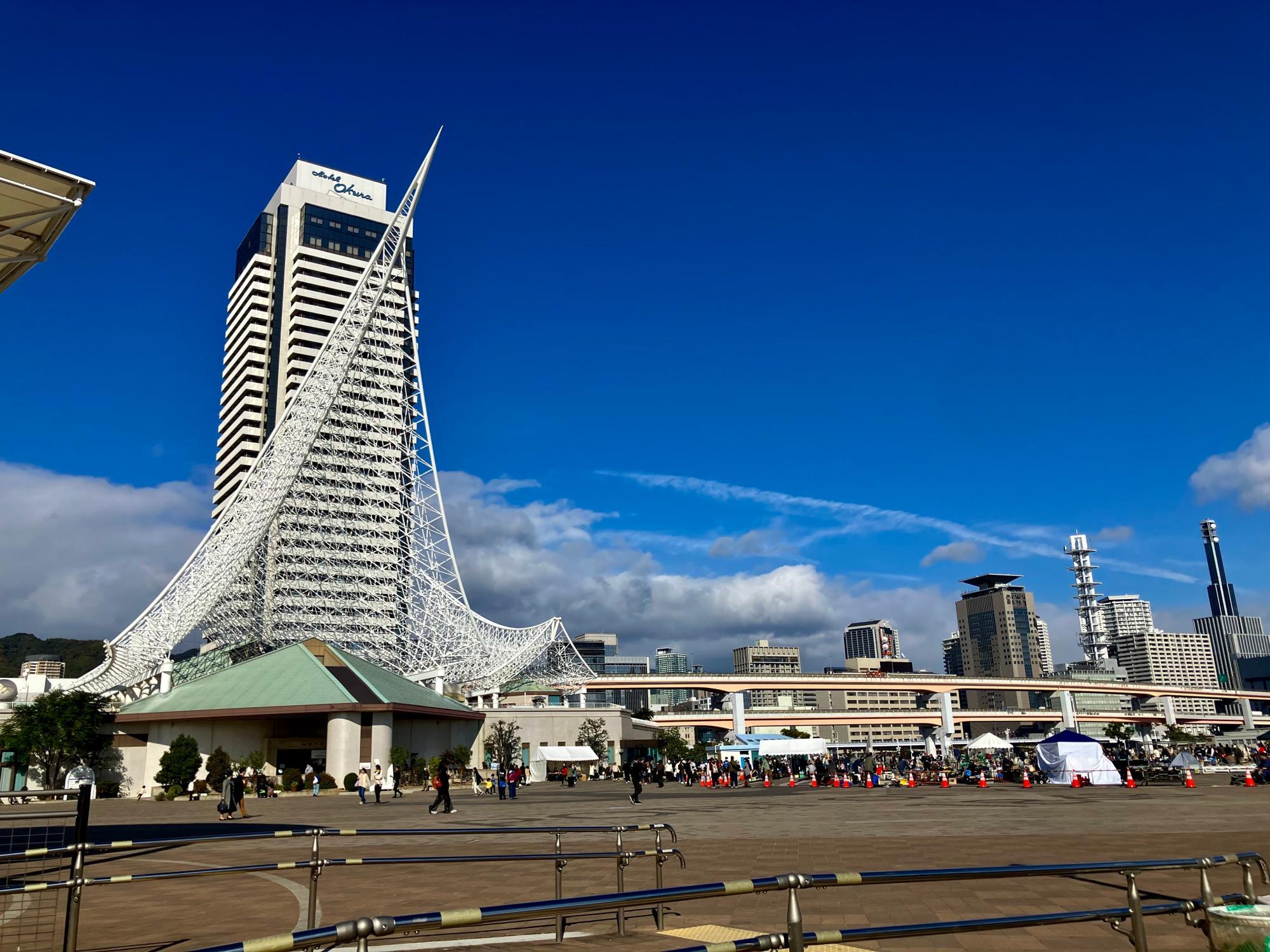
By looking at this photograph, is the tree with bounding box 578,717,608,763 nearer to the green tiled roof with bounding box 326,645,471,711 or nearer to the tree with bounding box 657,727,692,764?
the green tiled roof with bounding box 326,645,471,711

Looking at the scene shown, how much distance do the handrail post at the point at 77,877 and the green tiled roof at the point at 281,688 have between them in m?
50.3

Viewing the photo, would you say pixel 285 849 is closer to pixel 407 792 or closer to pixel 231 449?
pixel 407 792

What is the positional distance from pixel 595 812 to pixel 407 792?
85.1 ft

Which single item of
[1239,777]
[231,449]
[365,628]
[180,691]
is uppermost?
[231,449]

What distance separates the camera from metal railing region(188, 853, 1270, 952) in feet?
15.8

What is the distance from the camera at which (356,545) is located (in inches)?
3735

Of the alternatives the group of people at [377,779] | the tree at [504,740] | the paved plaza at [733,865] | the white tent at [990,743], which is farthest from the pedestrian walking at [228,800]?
the white tent at [990,743]

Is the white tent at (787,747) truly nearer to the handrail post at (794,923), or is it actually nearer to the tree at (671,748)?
the tree at (671,748)

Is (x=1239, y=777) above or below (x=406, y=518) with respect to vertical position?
below

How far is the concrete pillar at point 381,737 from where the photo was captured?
57688 mm

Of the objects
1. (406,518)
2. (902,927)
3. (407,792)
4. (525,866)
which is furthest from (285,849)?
(406,518)

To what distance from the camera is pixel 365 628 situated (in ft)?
308

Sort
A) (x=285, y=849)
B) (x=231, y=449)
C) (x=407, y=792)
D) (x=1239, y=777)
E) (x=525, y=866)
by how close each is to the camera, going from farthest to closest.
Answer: (x=231, y=449) < (x=407, y=792) < (x=1239, y=777) < (x=285, y=849) < (x=525, y=866)

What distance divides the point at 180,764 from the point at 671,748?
54.1 meters
